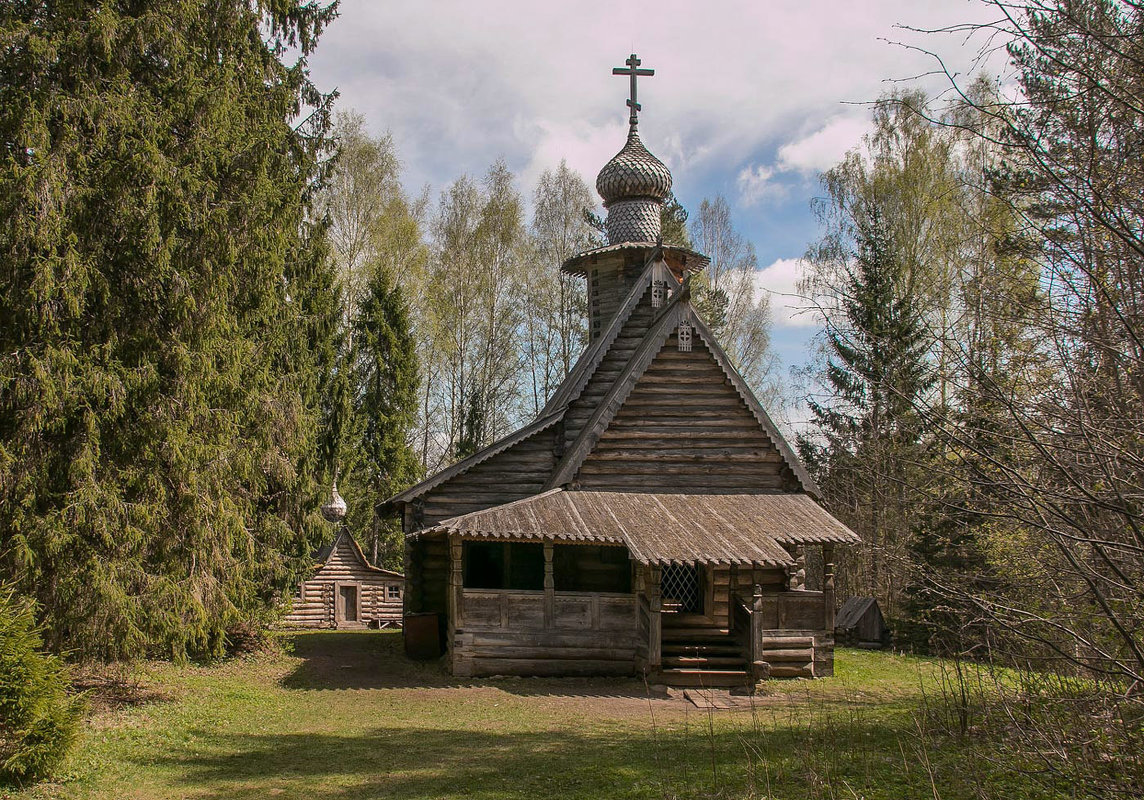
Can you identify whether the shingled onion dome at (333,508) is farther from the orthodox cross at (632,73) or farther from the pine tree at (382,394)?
the orthodox cross at (632,73)

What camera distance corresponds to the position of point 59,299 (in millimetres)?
10719

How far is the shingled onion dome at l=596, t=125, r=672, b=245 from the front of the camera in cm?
2078

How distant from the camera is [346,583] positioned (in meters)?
23.9

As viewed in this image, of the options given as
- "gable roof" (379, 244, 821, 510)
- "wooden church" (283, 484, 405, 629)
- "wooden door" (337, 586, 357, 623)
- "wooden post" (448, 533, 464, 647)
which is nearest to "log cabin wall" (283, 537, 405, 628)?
"wooden church" (283, 484, 405, 629)

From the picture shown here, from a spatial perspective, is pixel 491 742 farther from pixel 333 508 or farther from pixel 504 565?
pixel 333 508

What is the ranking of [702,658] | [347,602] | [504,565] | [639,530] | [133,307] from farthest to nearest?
[347,602]
[504,565]
[702,658]
[639,530]
[133,307]

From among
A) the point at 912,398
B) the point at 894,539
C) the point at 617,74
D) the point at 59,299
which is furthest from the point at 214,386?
the point at 894,539

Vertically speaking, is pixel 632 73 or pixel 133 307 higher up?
pixel 632 73

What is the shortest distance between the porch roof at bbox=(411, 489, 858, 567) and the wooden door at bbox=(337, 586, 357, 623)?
10704 millimetres

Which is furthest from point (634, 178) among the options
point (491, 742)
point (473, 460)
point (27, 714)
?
point (27, 714)

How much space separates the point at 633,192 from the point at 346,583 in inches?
537

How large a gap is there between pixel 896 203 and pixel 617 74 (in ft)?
29.8

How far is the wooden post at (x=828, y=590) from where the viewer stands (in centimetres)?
1452

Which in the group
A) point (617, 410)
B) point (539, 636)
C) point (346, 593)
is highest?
point (617, 410)
